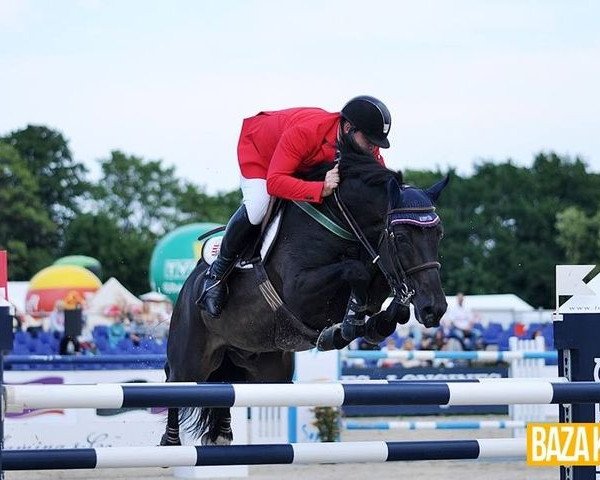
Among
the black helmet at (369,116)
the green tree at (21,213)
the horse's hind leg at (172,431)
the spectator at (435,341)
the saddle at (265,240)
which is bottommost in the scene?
the horse's hind leg at (172,431)

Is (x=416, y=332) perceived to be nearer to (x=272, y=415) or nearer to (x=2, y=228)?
(x=272, y=415)

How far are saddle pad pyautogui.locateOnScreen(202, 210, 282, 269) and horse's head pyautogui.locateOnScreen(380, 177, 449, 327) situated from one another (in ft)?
2.53

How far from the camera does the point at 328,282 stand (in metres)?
5.58

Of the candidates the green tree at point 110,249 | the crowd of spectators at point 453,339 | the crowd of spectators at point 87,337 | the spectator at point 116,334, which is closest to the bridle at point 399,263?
the crowd of spectators at point 87,337

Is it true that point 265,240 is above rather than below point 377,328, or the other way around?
above

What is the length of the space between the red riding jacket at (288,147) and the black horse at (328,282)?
16 centimetres

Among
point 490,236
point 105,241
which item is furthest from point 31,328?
point 490,236

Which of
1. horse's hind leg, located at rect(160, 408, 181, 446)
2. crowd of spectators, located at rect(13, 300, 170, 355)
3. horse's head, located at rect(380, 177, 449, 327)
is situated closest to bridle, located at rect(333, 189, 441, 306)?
horse's head, located at rect(380, 177, 449, 327)

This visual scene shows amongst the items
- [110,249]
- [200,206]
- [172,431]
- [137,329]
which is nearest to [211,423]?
[172,431]

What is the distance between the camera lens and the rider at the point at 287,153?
223 inches

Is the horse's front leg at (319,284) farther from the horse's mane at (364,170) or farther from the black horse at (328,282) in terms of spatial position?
the horse's mane at (364,170)

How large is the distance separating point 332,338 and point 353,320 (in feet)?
0.57

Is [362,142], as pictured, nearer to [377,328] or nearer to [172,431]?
[377,328]

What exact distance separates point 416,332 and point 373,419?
20.0 ft
